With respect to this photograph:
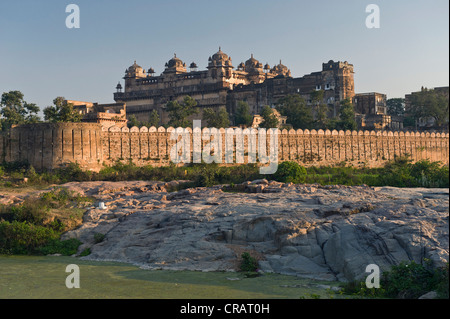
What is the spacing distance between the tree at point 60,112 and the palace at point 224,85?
27992 mm

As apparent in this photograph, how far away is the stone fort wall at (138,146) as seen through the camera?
28.8m

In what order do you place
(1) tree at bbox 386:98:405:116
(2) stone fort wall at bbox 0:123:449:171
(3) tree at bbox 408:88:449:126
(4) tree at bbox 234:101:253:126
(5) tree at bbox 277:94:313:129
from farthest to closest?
1. (1) tree at bbox 386:98:405:116
2. (4) tree at bbox 234:101:253:126
3. (3) tree at bbox 408:88:449:126
4. (5) tree at bbox 277:94:313:129
5. (2) stone fort wall at bbox 0:123:449:171

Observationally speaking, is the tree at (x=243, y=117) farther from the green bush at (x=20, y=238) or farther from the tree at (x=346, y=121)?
the green bush at (x=20, y=238)

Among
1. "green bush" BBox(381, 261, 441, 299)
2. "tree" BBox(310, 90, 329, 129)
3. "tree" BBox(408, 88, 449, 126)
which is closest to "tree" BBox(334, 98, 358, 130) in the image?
"tree" BBox(310, 90, 329, 129)

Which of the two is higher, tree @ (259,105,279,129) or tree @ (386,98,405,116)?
tree @ (386,98,405,116)

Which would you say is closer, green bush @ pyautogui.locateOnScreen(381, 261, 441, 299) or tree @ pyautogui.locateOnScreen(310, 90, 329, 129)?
green bush @ pyautogui.locateOnScreen(381, 261, 441, 299)

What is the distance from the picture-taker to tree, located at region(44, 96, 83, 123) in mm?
31359

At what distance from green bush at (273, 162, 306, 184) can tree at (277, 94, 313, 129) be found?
17836 mm

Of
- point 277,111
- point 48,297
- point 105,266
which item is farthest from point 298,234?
point 277,111

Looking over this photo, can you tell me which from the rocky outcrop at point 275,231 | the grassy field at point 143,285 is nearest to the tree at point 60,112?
the rocky outcrop at point 275,231

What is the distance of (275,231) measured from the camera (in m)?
16.6

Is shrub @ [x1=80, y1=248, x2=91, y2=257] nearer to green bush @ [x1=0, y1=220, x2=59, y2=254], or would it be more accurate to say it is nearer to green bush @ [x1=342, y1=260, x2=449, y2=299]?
green bush @ [x1=0, y1=220, x2=59, y2=254]

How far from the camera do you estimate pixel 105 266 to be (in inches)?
647

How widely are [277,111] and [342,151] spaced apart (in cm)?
1481
